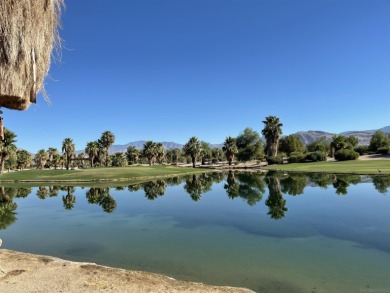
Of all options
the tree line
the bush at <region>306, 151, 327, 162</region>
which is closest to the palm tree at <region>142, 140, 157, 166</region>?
the tree line

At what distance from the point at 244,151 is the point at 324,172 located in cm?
6649

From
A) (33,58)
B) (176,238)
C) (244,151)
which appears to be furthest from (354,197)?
(244,151)

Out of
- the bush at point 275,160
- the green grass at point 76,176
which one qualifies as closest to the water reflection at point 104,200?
the green grass at point 76,176

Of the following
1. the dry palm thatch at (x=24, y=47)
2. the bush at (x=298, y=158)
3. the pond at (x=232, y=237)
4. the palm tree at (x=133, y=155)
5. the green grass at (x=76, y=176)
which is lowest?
the pond at (x=232, y=237)

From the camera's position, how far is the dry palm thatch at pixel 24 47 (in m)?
6.52

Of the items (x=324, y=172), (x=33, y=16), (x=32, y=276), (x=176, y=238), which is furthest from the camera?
(x=324, y=172)

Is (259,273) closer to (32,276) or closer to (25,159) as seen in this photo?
(32,276)

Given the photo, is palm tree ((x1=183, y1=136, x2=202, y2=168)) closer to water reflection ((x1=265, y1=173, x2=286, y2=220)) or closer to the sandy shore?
water reflection ((x1=265, y1=173, x2=286, y2=220))

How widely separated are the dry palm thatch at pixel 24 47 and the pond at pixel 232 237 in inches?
415

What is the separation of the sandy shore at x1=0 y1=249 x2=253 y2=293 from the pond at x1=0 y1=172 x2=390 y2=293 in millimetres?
2082

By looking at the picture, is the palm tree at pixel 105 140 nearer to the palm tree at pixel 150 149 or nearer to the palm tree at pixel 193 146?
the palm tree at pixel 150 149

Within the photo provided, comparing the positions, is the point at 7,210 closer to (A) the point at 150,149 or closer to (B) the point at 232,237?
(B) the point at 232,237

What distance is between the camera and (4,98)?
697 centimetres

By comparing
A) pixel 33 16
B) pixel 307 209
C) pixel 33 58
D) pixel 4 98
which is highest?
pixel 33 16
